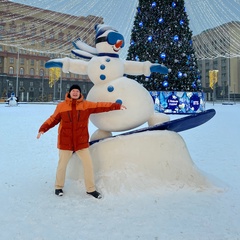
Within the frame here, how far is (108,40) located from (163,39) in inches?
459

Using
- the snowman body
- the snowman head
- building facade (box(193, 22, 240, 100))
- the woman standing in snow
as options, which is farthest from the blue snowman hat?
building facade (box(193, 22, 240, 100))

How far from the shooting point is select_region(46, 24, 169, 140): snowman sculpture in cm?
378

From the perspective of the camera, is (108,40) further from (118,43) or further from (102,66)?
(102,66)

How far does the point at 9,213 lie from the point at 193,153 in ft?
13.7

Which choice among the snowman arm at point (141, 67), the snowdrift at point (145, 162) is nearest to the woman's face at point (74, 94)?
the snowdrift at point (145, 162)

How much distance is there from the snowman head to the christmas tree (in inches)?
418

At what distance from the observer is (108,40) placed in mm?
3939

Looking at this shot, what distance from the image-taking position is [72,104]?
3332 mm

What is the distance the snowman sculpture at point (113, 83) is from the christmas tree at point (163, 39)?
1060 centimetres

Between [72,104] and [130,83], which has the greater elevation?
[130,83]

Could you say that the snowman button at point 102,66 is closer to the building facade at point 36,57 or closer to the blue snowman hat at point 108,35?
the blue snowman hat at point 108,35

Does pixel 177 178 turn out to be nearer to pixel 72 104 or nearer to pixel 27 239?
pixel 72 104

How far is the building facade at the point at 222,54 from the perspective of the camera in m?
51.9

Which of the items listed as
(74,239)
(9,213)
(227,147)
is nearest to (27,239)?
(74,239)
